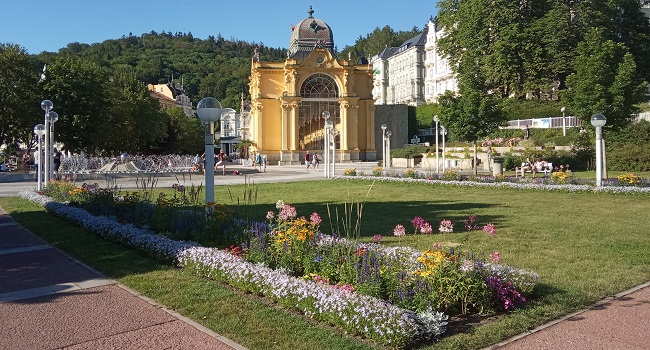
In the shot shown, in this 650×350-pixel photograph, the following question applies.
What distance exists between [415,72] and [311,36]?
34715mm

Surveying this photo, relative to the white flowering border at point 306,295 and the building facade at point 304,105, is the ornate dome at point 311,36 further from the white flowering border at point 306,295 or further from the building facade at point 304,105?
the white flowering border at point 306,295

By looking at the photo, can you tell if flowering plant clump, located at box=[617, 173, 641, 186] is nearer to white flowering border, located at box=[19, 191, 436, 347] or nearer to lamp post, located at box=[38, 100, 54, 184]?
white flowering border, located at box=[19, 191, 436, 347]

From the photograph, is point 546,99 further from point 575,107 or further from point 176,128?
point 176,128

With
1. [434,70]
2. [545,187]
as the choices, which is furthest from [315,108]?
[545,187]

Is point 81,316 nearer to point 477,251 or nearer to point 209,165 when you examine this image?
point 209,165

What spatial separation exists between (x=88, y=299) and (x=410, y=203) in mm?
11421

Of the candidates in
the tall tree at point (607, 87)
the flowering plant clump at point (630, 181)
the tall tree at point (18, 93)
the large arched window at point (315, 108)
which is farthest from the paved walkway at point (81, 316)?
the large arched window at point (315, 108)

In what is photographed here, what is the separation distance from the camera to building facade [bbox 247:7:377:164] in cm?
5684

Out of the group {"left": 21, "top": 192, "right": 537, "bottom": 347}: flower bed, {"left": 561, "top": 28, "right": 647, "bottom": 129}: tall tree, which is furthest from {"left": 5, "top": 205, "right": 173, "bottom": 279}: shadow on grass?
{"left": 561, "top": 28, "right": 647, "bottom": 129}: tall tree

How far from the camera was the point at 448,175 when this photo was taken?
24703 mm

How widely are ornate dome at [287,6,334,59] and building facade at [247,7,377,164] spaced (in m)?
7.65

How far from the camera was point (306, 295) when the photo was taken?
19.6 ft

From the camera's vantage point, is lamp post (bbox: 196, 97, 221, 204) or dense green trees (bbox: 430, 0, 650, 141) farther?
dense green trees (bbox: 430, 0, 650, 141)

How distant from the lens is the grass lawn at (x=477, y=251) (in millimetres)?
5562
